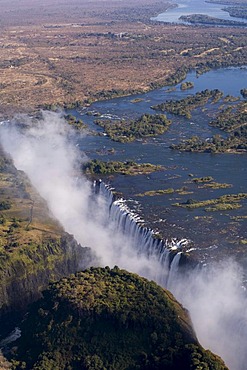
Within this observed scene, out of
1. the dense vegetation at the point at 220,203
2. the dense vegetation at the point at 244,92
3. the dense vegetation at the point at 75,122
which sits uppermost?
the dense vegetation at the point at 244,92

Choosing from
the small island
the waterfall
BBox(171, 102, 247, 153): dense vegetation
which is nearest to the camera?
the waterfall

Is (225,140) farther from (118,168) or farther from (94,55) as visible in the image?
(94,55)

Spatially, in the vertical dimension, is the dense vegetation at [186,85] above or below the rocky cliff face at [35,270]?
above

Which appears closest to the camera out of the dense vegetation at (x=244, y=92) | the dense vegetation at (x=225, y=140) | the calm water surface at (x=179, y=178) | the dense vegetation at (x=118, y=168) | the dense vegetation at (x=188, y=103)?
the calm water surface at (x=179, y=178)

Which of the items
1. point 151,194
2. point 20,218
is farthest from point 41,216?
point 151,194

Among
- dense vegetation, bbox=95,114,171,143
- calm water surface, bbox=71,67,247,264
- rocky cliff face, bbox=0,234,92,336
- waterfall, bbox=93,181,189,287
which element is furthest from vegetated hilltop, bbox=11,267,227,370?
dense vegetation, bbox=95,114,171,143

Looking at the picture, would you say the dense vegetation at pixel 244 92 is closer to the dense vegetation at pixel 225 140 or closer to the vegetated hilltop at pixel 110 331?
the dense vegetation at pixel 225 140

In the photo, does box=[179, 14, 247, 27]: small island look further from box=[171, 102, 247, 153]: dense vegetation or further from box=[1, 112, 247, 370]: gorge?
box=[1, 112, 247, 370]: gorge

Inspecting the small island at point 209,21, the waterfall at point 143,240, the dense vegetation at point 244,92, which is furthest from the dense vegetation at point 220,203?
the small island at point 209,21
